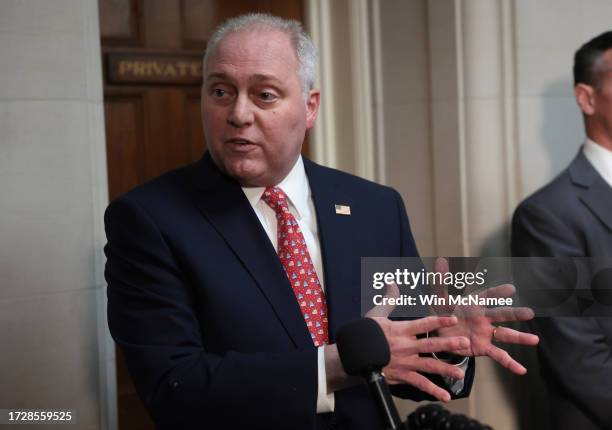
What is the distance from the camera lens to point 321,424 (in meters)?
1.98

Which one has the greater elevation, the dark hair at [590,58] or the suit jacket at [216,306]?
the dark hair at [590,58]

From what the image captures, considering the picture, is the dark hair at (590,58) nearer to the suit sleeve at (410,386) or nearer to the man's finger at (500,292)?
the suit sleeve at (410,386)

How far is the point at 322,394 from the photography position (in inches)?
73.6

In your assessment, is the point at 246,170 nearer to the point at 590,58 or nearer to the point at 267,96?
the point at 267,96

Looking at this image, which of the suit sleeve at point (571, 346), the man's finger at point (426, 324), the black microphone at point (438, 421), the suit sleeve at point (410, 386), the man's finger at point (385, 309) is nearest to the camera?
the black microphone at point (438, 421)

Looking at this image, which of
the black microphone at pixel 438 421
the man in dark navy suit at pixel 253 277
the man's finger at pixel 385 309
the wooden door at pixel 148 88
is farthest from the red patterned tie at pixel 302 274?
the wooden door at pixel 148 88

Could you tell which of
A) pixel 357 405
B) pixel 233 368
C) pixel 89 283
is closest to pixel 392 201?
pixel 357 405

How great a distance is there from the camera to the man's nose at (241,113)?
6.49 ft

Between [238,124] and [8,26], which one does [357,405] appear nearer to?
[238,124]

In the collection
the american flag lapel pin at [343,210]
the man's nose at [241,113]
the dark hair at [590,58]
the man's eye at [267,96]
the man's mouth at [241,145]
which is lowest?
the american flag lapel pin at [343,210]

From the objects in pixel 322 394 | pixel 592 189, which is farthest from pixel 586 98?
pixel 322 394

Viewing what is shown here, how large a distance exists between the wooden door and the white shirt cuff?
1.44 meters

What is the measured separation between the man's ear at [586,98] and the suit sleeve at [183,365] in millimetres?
1934

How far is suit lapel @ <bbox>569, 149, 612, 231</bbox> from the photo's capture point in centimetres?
307
